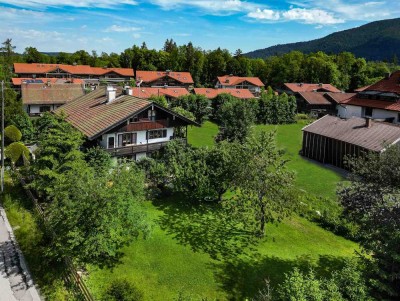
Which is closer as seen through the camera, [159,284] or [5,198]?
[159,284]

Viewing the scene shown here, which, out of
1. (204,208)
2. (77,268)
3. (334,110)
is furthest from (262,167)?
(334,110)

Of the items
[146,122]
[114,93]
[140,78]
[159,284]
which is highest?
[140,78]

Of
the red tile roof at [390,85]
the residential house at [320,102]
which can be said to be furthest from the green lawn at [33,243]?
the residential house at [320,102]

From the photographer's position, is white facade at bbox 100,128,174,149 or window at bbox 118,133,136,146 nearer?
white facade at bbox 100,128,174,149

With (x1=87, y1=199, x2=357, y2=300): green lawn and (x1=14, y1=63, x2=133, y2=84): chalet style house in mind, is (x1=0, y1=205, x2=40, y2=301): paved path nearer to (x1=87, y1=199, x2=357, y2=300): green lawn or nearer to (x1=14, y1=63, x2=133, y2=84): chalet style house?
(x1=87, y1=199, x2=357, y2=300): green lawn

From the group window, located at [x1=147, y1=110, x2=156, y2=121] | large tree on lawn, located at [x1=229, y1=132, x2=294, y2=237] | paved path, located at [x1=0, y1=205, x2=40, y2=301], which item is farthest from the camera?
window, located at [x1=147, y1=110, x2=156, y2=121]

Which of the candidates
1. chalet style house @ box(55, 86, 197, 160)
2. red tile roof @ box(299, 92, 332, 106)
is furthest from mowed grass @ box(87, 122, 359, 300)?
red tile roof @ box(299, 92, 332, 106)

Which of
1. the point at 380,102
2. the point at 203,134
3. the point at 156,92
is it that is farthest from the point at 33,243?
the point at 380,102

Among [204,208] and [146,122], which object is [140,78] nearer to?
[146,122]
